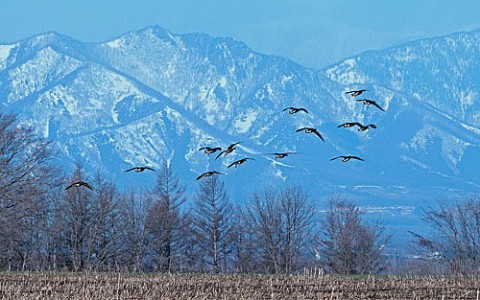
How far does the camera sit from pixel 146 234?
78.9 m

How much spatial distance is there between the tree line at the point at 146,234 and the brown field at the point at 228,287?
3204cm

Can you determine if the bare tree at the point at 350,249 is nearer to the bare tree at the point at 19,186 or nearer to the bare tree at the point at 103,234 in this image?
the bare tree at the point at 103,234

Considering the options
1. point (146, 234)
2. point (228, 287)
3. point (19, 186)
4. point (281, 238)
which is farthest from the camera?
point (281, 238)

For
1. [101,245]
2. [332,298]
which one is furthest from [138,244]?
[332,298]

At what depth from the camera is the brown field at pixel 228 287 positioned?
2616cm

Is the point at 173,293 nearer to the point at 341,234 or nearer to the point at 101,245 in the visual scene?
the point at 101,245

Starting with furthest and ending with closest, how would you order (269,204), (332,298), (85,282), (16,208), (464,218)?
(269,204) < (464,218) < (16,208) < (85,282) < (332,298)

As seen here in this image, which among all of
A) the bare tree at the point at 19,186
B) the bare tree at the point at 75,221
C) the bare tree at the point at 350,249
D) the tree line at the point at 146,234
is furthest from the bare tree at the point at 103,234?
the bare tree at the point at 350,249

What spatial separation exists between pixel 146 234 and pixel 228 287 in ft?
167

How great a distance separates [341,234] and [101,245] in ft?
67.6

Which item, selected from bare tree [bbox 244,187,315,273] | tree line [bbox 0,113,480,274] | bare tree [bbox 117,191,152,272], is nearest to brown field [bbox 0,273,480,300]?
tree line [bbox 0,113,480,274]

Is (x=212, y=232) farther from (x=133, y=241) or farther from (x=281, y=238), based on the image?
(x=133, y=241)

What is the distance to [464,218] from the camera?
82.3m

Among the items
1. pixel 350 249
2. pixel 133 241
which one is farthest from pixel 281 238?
pixel 133 241
